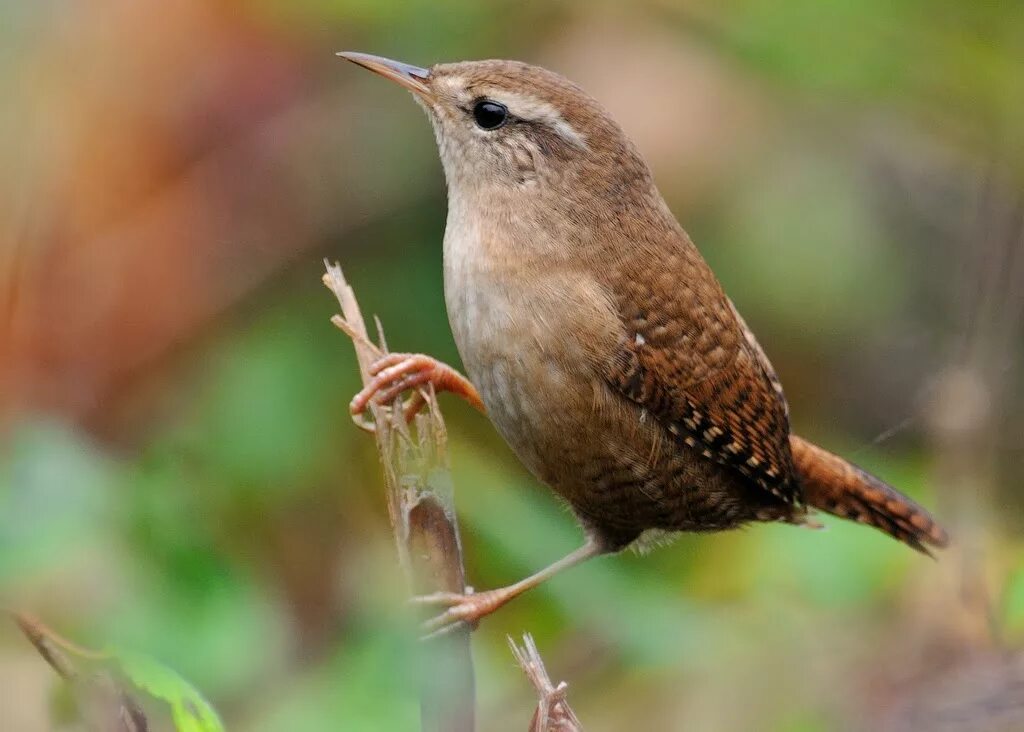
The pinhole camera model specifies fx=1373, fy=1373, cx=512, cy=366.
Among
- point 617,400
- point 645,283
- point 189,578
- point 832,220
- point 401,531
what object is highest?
point 832,220

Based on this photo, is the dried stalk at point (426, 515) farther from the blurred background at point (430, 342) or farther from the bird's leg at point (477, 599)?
the blurred background at point (430, 342)

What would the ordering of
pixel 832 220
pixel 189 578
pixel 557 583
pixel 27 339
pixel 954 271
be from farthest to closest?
pixel 954 271 < pixel 832 220 < pixel 27 339 < pixel 557 583 < pixel 189 578

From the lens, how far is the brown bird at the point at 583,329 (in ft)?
9.08

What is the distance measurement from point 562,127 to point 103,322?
7.13 feet

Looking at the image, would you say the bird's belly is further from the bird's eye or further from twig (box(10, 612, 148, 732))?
twig (box(10, 612, 148, 732))

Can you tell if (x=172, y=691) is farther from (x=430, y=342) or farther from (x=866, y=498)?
(x=430, y=342)

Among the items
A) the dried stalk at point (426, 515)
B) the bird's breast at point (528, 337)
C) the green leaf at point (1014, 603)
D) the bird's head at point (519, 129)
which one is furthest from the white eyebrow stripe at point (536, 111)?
the green leaf at point (1014, 603)

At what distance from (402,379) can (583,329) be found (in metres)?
0.38

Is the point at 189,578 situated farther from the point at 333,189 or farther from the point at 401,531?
the point at 333,189

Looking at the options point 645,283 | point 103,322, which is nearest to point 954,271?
point 645,283

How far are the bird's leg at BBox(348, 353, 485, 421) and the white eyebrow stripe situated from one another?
22.5 inches

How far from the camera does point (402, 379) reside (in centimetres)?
278

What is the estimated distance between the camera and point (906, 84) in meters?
3.55

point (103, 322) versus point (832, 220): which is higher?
point (832, 220)
